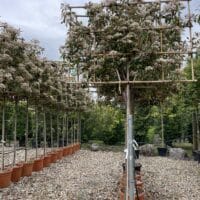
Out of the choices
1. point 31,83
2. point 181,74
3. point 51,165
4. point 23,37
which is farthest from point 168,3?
point 51,165

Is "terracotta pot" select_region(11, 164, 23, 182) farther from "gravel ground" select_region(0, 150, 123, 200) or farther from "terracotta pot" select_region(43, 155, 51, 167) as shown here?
"terracotta pot" select_region(43, 155, 51, 167)

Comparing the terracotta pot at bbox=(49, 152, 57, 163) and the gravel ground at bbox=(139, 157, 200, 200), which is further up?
the terracotta pot at bbox=(49, 152, 57, 163)

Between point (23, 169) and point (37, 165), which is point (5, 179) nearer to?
point (23, 169)

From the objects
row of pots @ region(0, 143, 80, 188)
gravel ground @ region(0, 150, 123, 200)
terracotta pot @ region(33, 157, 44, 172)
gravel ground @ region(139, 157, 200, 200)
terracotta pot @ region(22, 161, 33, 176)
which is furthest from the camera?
terracotta pot @ region(33, 157, 44, 172)

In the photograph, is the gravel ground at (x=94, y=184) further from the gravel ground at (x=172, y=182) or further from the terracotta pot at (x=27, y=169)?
the terracotta pot at (x=27, y=169)

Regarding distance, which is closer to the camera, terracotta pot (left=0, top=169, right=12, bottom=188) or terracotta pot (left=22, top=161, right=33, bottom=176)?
terracotta pot (left=0, top=169, right=12, bottom=188)

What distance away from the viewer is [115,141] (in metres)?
22.1

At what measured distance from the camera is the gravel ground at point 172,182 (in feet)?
22.5

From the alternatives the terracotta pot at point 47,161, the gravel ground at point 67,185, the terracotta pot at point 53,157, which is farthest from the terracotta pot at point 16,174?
the terracotta pot at point 53,157

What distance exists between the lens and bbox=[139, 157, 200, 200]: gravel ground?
685cm

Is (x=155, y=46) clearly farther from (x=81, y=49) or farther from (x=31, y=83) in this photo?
(x=31, y=83)

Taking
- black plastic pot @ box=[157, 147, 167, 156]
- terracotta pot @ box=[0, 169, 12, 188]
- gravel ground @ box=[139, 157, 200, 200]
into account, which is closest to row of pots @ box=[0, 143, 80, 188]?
terracotta pot @ box=[0, 169, 12, 188]

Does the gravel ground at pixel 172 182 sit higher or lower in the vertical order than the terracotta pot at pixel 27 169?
lower

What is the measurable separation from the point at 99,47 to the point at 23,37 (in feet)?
5.29
